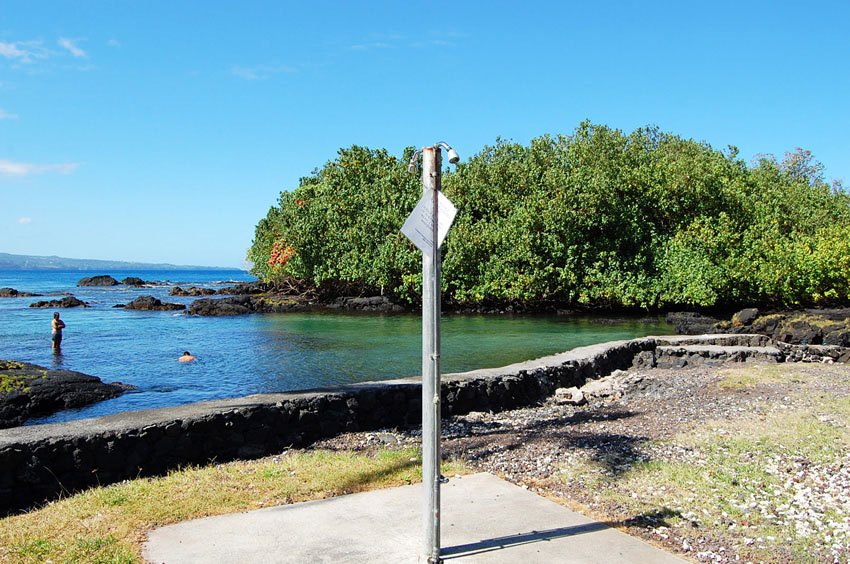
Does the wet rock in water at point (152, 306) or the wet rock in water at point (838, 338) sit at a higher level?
the wet rock in water at point (838, 338)

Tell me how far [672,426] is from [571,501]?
3.32 metres

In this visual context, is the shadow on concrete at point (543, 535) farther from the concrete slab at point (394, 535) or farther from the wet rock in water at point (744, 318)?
the wet rock in water at point (744, 318)

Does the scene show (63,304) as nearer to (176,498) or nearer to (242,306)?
(242,306)

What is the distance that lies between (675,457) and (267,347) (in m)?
16.2

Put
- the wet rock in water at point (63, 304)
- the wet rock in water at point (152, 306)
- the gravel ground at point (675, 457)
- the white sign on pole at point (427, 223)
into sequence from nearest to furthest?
the white sign on pole at point (427, 223), the gravel ground at point (675, 457), the wet rock in water at point (152, 306), the wet rock in water at point (63, 304)

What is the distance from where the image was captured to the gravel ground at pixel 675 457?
4812mm

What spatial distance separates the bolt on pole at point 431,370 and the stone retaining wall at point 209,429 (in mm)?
3768

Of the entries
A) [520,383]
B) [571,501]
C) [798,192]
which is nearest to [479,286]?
[798,192]

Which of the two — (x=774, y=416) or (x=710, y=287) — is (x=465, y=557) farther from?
(x=710, y=287)

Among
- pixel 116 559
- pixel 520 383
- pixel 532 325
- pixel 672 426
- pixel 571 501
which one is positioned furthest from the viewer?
pixel 532 325

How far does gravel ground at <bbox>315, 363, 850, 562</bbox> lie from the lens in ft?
15.8

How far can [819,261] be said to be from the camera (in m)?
25.1

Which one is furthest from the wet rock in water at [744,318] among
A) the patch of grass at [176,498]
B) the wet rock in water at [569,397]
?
the patch of grass at [176,498]

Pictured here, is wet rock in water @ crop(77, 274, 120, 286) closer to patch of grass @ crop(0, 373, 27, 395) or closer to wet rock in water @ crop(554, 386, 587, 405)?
patch of grass @ crop(0, 373, 27, 395)
